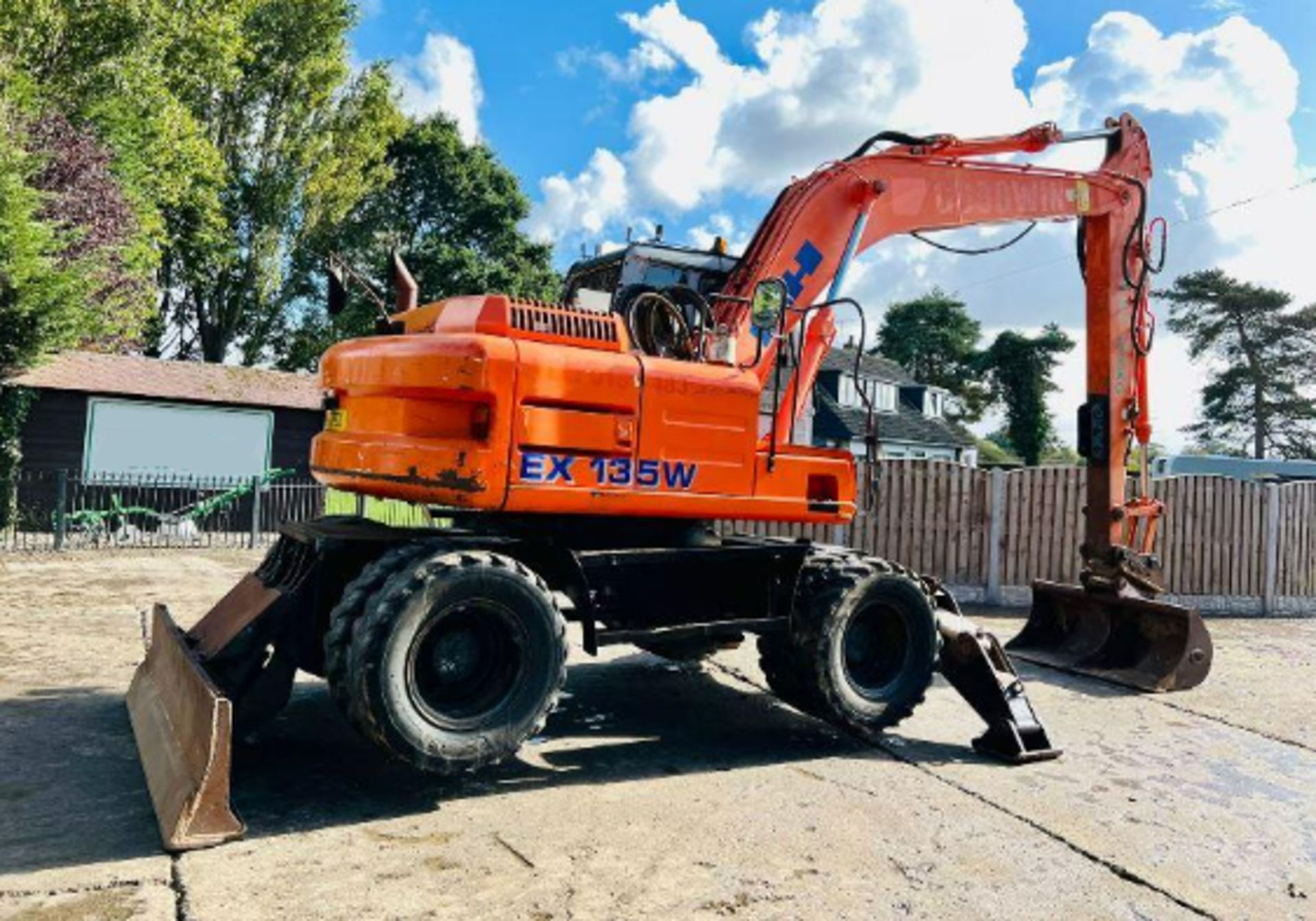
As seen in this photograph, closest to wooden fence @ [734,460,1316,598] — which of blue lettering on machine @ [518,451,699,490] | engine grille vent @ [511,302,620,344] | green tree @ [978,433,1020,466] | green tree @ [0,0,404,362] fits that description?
blue lettering on machine @ [518,451,699,490]

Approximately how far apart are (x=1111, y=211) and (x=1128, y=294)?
29.1 inches

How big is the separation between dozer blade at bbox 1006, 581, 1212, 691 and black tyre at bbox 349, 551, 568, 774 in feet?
17.5

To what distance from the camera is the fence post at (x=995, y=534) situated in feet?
42.9

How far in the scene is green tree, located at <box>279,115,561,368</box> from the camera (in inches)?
1271

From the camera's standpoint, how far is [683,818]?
4.61 meters

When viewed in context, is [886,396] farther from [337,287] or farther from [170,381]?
[337,287]

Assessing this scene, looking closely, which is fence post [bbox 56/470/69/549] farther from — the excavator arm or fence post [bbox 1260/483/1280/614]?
fence post [bbox 1260/483/1280/614]

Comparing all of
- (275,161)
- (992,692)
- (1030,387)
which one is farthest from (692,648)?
(1030,387)

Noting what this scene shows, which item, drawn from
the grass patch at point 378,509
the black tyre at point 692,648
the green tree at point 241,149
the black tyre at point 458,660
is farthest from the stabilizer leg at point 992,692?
the green tree at point 241,149

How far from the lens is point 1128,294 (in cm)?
872

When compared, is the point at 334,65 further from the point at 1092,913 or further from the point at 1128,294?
the point at 1092,913

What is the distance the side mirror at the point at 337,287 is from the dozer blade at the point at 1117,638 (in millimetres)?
6371

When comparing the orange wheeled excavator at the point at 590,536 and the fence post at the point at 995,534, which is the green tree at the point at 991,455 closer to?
the fence post at the point at 995,534

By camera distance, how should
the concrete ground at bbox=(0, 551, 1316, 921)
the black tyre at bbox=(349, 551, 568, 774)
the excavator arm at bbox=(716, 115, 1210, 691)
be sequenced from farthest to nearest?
the excavator arm at bbox=(716, 115, 1210, 691) < the black tyre at bbox=(349, 551, 568, 774) < the concrete ground at bbox=(0, 551, 1316, 921)
